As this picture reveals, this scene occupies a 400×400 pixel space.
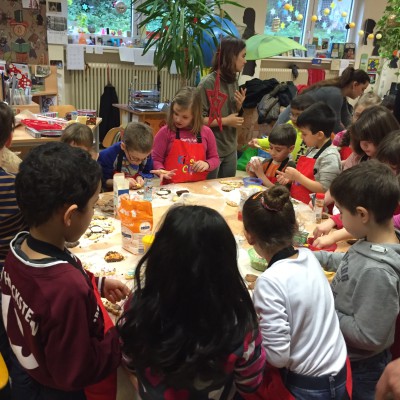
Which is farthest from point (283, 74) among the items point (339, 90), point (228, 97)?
point (228, 97)

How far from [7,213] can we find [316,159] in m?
1.91

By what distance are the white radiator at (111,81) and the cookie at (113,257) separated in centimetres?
487

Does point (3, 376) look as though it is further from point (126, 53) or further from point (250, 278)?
point (126, 53)

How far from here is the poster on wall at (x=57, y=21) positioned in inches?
215

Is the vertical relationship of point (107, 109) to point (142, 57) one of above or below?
below

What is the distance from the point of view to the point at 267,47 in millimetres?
4402

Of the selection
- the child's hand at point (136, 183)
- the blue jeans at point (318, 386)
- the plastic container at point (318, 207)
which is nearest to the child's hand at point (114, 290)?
the blue jeans at point (318, 386)

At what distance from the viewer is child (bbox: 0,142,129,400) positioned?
3.33ft

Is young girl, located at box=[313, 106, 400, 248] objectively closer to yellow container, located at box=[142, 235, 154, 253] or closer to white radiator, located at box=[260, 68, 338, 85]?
yellow container, located at box=[142, 235, 154, 253]

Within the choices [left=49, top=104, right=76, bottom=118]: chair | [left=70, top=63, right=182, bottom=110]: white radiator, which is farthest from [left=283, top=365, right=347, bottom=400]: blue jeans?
[left=70, top=63, right=182, bottom=110]: white radiator

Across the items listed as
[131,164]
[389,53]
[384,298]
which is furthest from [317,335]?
[389,53]

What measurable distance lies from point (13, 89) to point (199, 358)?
158 inches

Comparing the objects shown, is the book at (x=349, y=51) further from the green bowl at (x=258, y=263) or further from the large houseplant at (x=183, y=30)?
the green bowl at (x=258, y=263)

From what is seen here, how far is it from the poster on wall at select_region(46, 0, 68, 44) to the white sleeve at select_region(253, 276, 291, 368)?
5.44m
